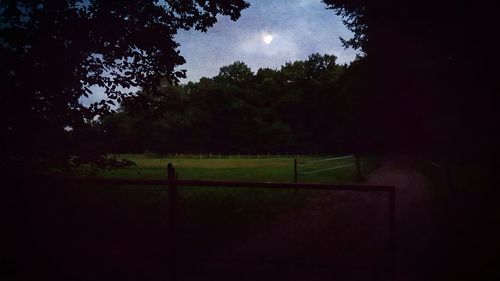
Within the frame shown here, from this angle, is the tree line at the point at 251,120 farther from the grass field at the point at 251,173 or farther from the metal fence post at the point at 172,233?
the metal fence post at the point at 172,233

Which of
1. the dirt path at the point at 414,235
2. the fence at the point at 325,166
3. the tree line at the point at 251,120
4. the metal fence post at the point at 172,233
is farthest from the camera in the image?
the tree line at the point at 251,120

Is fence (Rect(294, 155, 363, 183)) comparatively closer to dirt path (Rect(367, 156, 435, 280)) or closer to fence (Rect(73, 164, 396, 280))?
fence (Rect(73, 164, 396, 280))

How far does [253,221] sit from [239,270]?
329 centimetres

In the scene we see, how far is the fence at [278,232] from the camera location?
14.9ft

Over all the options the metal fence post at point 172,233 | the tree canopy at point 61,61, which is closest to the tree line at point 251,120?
the tree canopy at point 61,61

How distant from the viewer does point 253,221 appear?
8.12m

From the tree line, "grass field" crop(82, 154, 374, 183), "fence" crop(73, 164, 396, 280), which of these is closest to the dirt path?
"fence" crop(73, 164, 396, 280)

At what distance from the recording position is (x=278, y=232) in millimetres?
7375

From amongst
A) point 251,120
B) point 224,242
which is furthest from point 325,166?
point 251,120

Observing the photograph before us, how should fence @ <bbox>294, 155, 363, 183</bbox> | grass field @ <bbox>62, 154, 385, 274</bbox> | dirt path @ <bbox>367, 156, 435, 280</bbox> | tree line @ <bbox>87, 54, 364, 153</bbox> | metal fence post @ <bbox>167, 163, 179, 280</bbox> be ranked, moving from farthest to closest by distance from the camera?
tree line @ <bbox>87, 54, 364, 153</bbox> → fence @ <bbox>294, 155, 363, 183</bbox> → grass field @ <bbox>62, 154, 385, 274</bbox> → dirt path @ <bbox>367, 156, 435, 280</bbox> → metal fence post @ <bbox>167, 163, 179, 280</bbox>

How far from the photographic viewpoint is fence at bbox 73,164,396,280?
4.55 meters

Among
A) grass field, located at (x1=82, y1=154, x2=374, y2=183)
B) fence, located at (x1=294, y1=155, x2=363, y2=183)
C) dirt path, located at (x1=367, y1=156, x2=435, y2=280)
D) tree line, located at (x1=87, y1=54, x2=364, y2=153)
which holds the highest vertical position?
tree line, located at (x1=87, y1=54, x2=364, y2=153)

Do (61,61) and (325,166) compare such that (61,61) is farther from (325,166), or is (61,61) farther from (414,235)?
(325,166)

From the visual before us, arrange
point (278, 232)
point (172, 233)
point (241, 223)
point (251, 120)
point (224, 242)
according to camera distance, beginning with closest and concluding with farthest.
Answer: point (172, 233) < point (224, 242) < point (278, 232) < point (241, 223) < point (251, 120)
